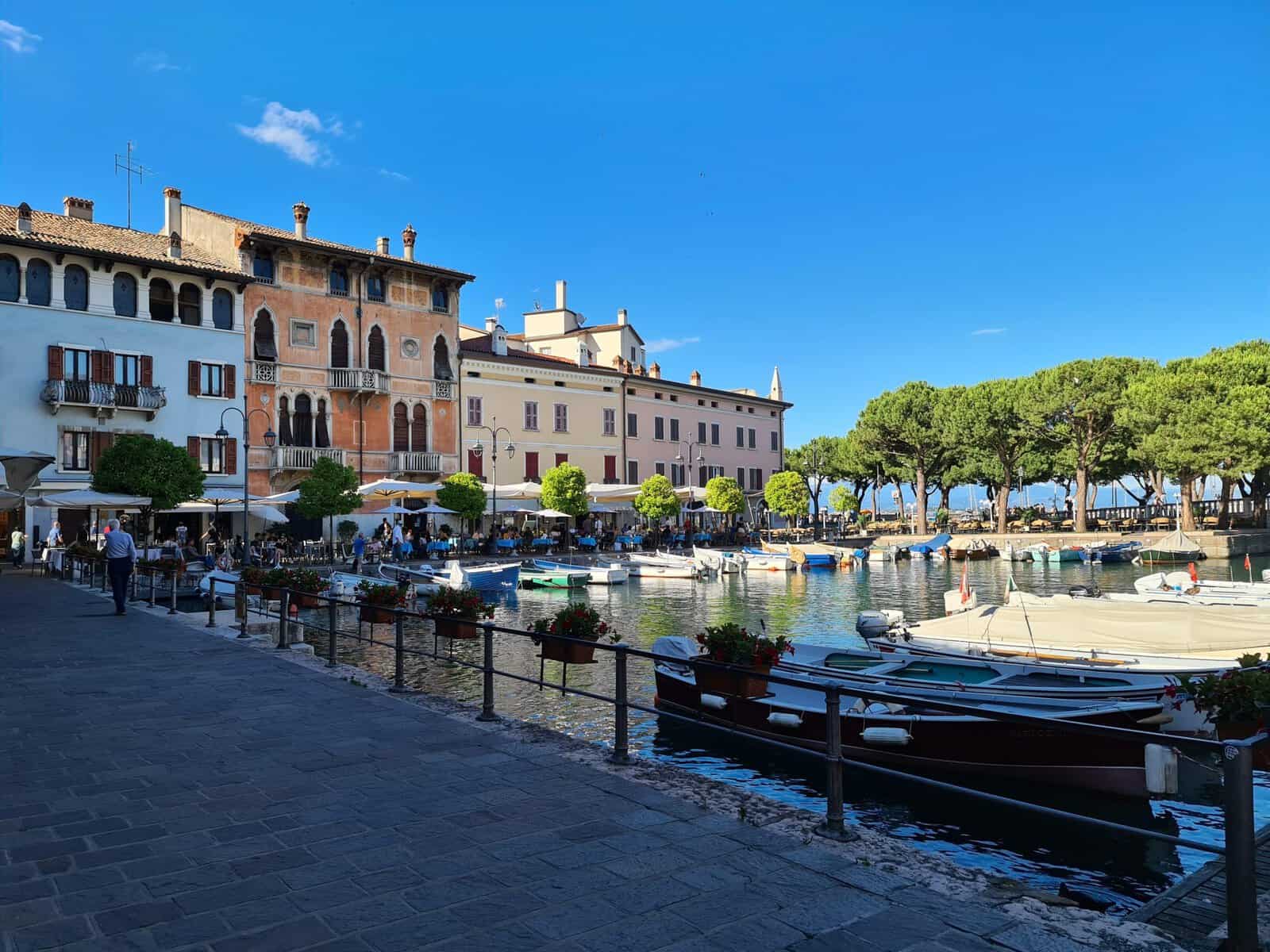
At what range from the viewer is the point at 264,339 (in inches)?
1566

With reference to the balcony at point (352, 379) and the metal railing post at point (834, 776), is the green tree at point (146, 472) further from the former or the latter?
the metal railing post at point (834, 776)

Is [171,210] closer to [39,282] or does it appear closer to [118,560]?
[39,282]

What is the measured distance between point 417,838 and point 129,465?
2828 centimetres

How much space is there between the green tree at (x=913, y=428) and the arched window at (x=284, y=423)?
4156 cm

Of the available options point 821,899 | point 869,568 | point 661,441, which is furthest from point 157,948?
point 661,441

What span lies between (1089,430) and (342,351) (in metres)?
46.5

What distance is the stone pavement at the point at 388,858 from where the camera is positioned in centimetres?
377

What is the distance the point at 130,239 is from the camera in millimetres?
38125

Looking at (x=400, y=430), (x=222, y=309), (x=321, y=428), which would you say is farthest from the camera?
(x=400, y=430)

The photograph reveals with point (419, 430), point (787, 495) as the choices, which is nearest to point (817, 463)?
point (787, 495)

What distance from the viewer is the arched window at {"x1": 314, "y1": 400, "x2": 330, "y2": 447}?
134ft

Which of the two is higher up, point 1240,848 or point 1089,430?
point 1089,430

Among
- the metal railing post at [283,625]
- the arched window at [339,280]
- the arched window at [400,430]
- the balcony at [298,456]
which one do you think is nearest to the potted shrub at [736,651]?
the metal railing post at [283,625]

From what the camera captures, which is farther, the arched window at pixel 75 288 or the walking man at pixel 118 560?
the arched window at pixel 75 288
